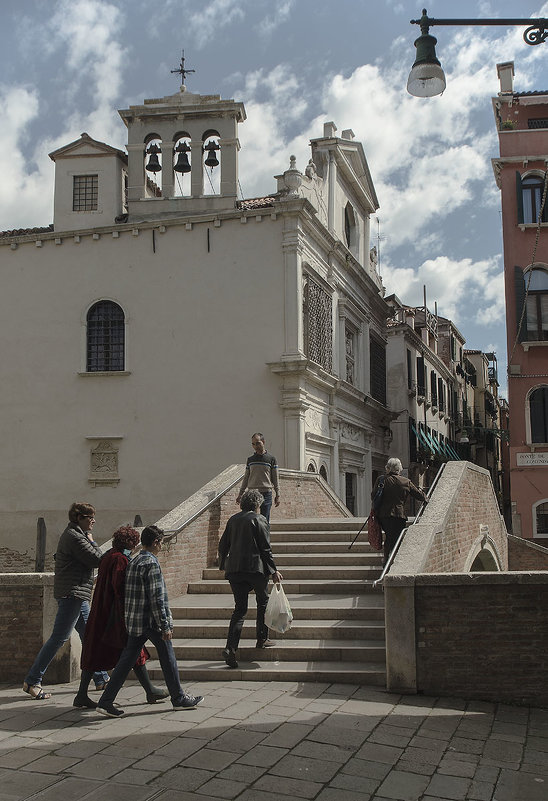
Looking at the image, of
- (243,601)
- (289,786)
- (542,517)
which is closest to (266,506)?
(243,601)

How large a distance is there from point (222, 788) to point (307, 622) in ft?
12.8

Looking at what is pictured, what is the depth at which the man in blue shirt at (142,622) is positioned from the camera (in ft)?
21.1

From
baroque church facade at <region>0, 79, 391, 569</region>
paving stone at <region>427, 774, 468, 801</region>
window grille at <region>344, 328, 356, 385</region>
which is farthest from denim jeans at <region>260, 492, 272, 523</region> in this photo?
window grille at <region>344, 328, 356, 385</region>

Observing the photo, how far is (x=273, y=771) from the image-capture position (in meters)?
5.21

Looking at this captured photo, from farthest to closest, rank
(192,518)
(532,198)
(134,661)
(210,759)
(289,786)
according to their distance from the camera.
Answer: (532,198) < (192,518) < (134,661) < (210,759) < (289,786)

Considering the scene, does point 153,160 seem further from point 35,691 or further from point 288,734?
point 288,734

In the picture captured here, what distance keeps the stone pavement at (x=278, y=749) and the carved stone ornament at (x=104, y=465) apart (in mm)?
13540

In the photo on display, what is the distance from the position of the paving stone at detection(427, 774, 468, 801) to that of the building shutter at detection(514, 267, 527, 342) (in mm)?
21418

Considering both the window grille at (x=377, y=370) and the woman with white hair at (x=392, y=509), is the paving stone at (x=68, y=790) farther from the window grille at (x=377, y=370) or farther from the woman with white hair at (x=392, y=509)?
the window grille at (x=377, y=370)

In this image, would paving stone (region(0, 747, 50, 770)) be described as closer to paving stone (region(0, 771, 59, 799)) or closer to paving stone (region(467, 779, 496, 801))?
paving stone (region(0, 771, 59, 799))

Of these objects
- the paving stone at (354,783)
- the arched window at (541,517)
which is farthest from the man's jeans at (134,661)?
the arched window at (541,517)

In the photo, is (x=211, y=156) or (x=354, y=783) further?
(x=211, y=156)

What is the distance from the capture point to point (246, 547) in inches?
315

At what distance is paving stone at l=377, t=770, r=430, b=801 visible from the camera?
192 inches
